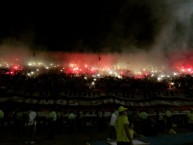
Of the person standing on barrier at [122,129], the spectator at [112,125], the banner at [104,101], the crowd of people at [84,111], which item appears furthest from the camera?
the banner at [104,101]

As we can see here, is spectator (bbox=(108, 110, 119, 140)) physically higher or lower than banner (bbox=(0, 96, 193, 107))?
lower

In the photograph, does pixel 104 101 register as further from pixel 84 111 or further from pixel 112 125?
pixel 112 125

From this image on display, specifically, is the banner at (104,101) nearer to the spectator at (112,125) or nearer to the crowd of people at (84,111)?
the crowd of people at (84,111)

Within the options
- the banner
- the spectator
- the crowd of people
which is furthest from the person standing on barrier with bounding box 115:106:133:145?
the banner

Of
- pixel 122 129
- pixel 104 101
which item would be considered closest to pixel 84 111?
pixel 104 101

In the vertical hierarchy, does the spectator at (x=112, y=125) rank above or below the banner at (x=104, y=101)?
below

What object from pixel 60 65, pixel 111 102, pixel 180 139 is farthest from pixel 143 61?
pixel 180 139

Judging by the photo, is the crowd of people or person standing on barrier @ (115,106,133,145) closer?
person standing on barrier @ (115,106,133,145)

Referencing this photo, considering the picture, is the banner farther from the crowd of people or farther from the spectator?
the spectator

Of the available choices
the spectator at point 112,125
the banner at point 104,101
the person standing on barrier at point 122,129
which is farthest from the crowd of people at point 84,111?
the person standing on barrier at point 122,129

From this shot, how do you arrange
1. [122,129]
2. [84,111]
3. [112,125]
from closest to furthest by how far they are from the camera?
[122,129], [112,125], [84,111]

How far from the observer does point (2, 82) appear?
2128 centimetres

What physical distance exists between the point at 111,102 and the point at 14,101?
25.3ft

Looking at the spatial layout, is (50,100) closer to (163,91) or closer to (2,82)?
(2,82)
